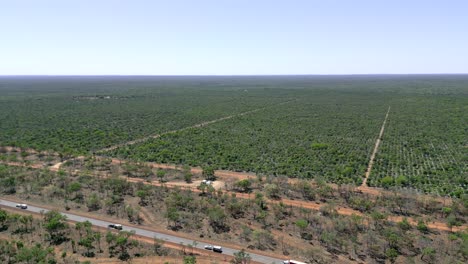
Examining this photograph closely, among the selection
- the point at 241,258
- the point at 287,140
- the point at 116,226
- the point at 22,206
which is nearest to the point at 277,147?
the point at 287,140

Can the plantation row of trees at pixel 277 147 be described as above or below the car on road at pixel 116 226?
above

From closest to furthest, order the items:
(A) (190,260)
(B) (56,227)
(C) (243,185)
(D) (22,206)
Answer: (A) (190,260)
(B) (56,227)
(D) (22,206)
(C) (243,185)

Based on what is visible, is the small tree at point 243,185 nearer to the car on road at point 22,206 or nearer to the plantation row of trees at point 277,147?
the plantation row of trees at point 277,147

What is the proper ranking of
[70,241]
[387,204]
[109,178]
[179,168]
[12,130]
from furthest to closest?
[12,130] → [179,168] → [109,178] → [387,204] → [70,241]

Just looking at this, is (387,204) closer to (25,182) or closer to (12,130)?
(25,182)

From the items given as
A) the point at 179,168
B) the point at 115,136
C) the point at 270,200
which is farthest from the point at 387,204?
the point at 115,136

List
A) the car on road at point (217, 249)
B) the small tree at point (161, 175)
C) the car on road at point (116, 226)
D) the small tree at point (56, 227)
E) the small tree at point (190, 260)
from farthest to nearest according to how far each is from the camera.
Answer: the small tree at point (161, 175), the car on road at point (116, 226), the small tree at point (56, 227), the car on road at point (217, 249), the small tree at point (190, 260)

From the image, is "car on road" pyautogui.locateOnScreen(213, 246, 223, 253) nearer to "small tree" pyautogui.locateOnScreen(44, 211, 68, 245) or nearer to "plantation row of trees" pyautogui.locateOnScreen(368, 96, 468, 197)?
"small tree" pyautogui.locateOnScreen(44, 211, 68, 245)

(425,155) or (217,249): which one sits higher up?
(425,155)

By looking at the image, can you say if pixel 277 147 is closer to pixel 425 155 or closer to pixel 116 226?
pixel 425 155

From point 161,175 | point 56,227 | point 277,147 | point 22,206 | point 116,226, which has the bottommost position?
point 116,226

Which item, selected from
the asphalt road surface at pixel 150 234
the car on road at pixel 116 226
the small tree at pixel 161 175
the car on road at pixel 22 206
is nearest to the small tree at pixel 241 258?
the asphalt road surface at pixel 150 234
